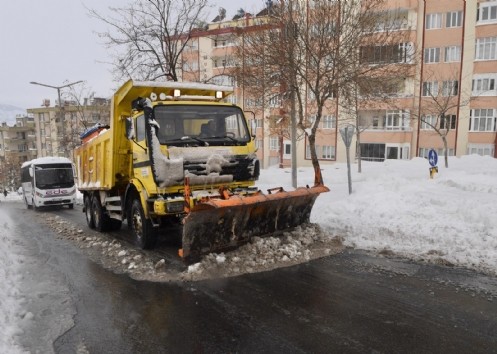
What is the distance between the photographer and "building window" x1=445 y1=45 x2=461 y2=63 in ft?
103

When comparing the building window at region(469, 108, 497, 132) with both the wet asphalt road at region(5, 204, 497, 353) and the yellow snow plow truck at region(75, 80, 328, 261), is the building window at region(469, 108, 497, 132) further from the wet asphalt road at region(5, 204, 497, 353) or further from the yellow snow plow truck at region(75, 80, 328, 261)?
the wet asphalt road at region(5, 204, 497, 353)

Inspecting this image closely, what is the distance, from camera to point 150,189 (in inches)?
270

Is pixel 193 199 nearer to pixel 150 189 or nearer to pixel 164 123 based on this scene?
pixel 150 189

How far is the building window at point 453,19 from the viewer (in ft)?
102

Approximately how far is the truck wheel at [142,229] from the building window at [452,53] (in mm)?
32129

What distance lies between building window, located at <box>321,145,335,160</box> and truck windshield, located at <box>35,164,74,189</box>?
941 inches

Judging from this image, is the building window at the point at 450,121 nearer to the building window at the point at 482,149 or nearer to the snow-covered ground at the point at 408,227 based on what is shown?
the building window at the point at 482,149

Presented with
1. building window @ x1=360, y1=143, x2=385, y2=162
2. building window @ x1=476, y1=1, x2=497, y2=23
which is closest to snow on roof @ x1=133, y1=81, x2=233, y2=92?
building window @ x1=360, y1=143, x2=385, y2=162

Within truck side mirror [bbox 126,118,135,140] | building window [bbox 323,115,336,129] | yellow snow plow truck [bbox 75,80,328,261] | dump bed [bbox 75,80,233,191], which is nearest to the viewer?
yellow snow plow truck [bbox 75,80,328,261]

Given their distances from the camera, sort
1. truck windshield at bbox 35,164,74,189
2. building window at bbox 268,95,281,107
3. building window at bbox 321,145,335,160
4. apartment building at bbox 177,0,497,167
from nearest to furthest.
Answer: building window at bbox 268,95,281,107, truck windshield at bbox 35,164,74,189, apartment building at bbox 177,0,497,167, building window at bbox 321,145,335,160

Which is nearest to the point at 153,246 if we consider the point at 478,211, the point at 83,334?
the point at 83,334

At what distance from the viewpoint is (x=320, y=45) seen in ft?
34.4

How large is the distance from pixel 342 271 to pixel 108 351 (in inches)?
141

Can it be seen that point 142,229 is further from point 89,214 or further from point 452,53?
point 452,53
